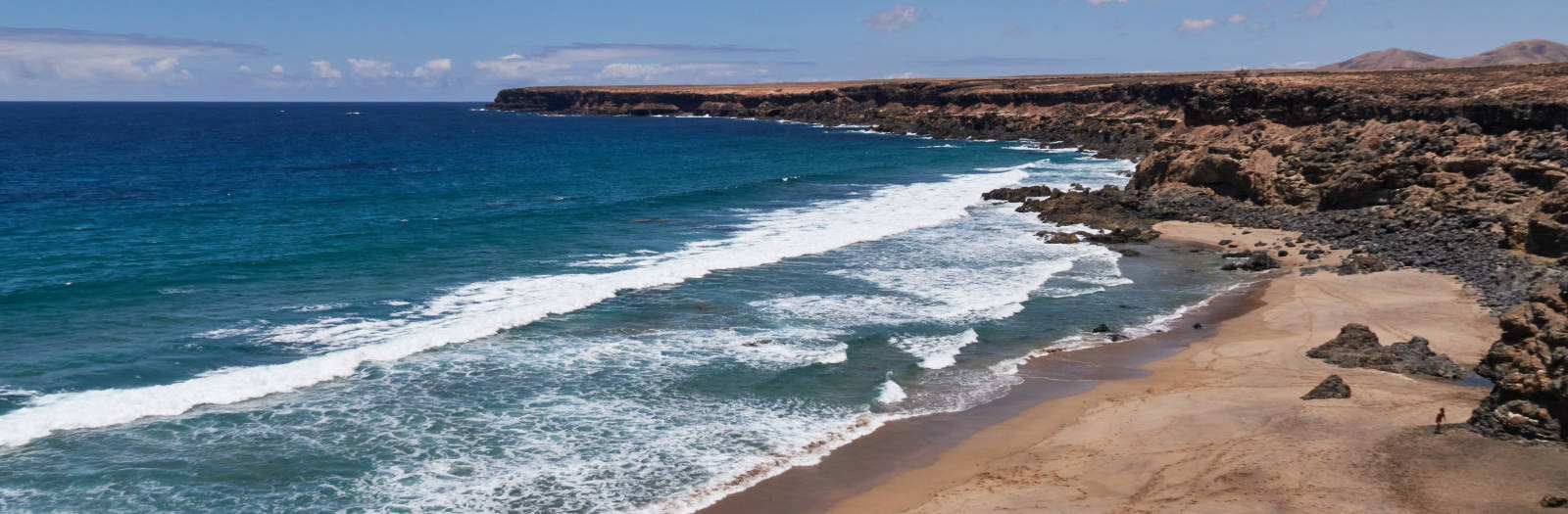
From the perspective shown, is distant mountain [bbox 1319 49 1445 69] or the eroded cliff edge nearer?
the eroded cliff edge

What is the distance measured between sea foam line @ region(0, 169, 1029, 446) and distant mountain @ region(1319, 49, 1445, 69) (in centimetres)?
15068

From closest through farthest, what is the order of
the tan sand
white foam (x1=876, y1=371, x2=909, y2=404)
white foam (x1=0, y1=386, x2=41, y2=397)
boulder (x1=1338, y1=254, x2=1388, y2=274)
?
the tan sand, white foam (x1=0, y1=386, x2=41, y2=397), white foam (x1=876, y1=371, x2=909, y2=404), boulder (x1=1338, y1=254, x2=1388, y2=274)

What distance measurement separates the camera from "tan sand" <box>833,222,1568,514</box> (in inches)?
518

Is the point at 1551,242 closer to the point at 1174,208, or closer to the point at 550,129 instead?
the point at 1174,208

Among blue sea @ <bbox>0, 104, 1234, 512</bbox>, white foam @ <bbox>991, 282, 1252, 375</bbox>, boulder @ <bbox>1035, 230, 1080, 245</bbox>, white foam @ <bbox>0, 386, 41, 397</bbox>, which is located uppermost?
white foam @ <bbox>0, 386, 41, 397</bbox>

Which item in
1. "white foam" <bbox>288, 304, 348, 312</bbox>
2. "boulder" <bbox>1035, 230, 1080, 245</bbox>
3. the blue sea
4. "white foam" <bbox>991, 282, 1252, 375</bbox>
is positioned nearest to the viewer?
the blue sea

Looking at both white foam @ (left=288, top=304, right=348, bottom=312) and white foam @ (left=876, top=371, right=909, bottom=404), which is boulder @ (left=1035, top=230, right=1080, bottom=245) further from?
white foam @ (left=288, top=304, right=348, bottom=312)

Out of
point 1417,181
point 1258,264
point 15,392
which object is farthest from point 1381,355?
point 15,392

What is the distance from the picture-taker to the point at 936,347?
2216 centimetres

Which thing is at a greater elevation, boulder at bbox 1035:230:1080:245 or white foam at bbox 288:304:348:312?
white foam at bbox 288:304:348:312

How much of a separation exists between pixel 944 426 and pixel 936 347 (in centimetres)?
506

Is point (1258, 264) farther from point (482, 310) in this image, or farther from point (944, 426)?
point (482, 310)

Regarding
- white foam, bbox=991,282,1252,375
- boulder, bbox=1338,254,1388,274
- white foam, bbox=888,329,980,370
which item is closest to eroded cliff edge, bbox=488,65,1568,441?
boulder, bbox=1338,254,1388,274

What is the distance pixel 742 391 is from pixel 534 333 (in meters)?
6.57
